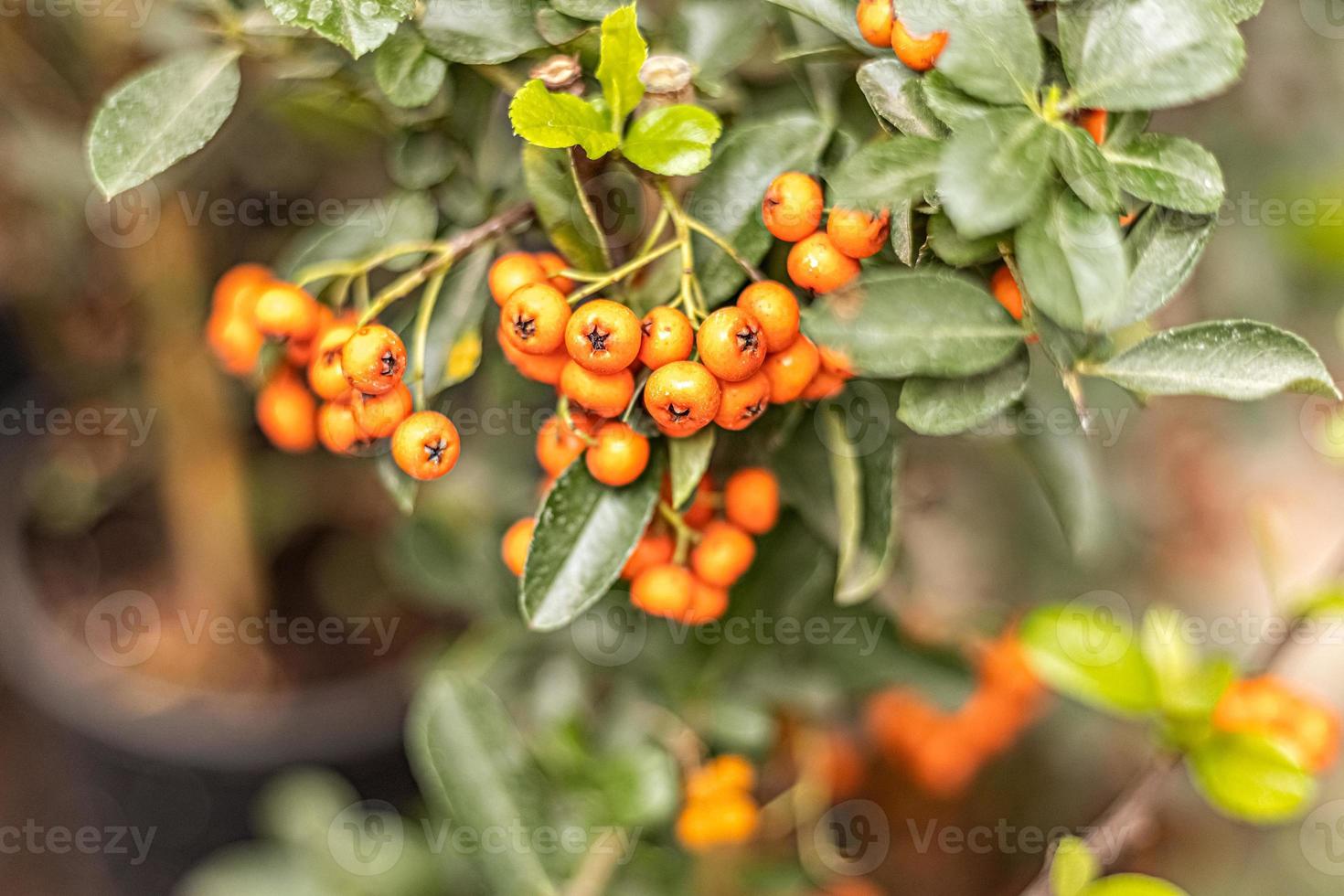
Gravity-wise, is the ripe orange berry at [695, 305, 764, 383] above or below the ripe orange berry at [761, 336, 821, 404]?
above

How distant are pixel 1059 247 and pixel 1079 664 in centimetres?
34

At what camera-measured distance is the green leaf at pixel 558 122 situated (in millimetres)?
384

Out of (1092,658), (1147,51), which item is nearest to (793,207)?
(1147,51)

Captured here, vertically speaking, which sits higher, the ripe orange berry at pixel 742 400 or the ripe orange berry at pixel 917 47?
the ripe orange berry at pixel 917 47

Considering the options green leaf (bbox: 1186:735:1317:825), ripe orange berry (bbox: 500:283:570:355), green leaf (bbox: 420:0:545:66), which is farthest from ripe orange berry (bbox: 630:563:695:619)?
green leaf (bbox: 1186:735:1317:825)

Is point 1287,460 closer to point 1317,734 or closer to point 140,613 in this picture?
point 1317,734

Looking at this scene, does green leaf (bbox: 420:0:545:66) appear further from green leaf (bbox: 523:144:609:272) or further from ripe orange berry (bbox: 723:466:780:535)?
ripe orange berry (bbox: 723:466:780:535)

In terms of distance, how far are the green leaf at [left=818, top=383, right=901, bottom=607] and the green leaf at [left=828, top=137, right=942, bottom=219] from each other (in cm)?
14

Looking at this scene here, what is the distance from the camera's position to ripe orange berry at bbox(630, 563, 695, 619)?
48cm

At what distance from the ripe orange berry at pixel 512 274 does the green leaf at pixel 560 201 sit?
0.05 feet

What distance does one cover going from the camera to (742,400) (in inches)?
16.2

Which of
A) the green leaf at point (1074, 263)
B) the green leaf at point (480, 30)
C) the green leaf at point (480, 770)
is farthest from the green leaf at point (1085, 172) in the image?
the green leaf at point (480, 770)

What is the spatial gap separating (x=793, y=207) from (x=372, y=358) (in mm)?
170

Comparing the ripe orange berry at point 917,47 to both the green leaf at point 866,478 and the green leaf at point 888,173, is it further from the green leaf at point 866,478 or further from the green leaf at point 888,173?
the green leaf at point 866,478
